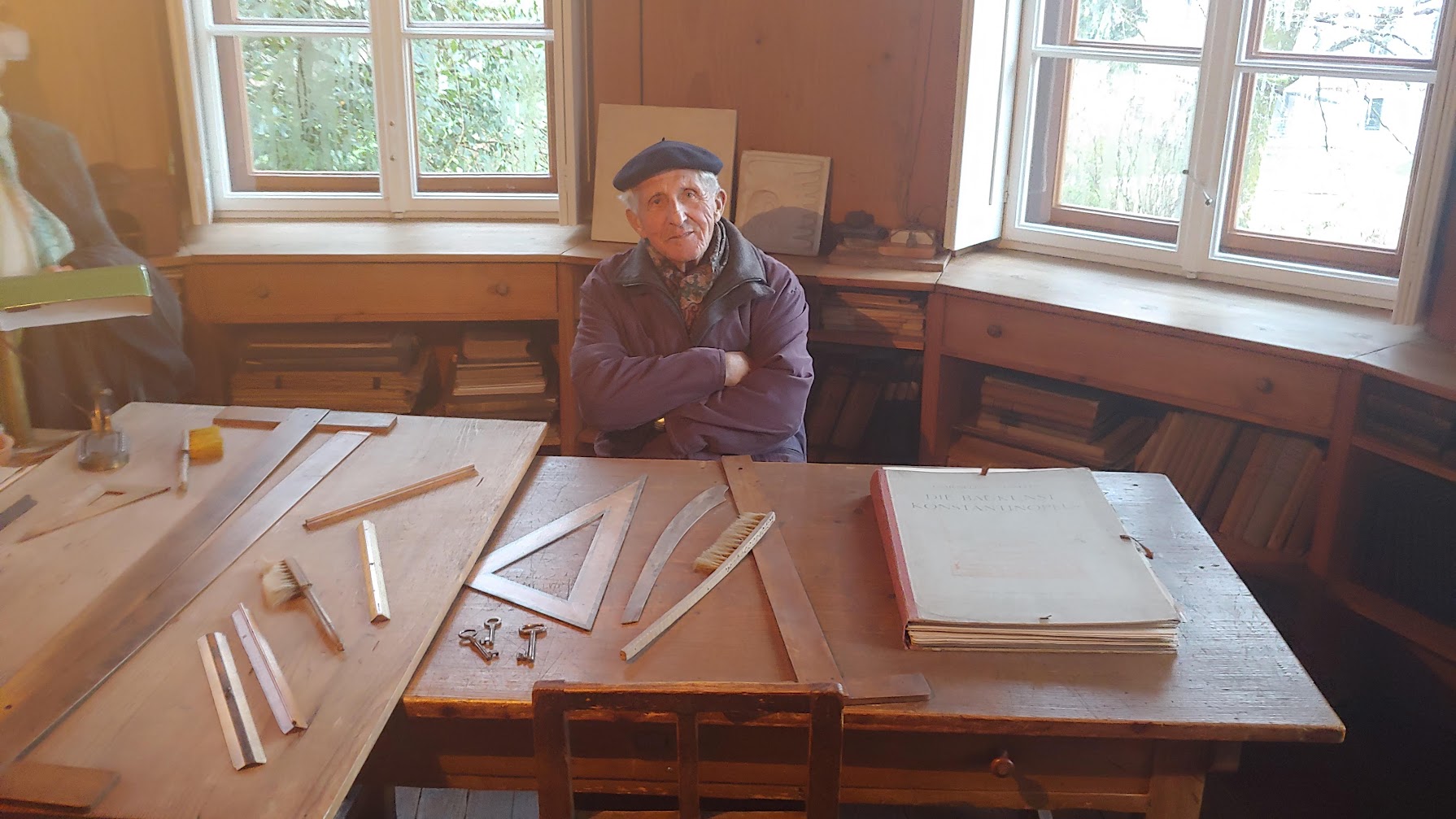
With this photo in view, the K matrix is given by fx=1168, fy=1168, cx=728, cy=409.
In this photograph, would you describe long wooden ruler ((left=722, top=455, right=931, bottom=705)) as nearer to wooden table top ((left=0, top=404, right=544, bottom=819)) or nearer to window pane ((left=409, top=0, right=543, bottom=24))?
wooden table top ((left=0, top=404, right=544, bottom=819))

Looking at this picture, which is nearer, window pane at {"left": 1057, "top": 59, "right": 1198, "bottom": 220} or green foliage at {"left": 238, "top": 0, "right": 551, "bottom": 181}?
window pane at {"left": 1057, "top": 59, "right": 1198, "bottom": 220}

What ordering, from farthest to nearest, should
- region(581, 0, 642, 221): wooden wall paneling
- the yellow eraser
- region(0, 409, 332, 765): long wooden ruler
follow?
region(581, 0, 642, 221): wooden wall paneling < the yellow eraser < region(0, 409, 332, 765): long wooden ruler

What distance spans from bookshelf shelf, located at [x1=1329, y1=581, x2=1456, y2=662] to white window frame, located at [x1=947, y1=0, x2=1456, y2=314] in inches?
26.1

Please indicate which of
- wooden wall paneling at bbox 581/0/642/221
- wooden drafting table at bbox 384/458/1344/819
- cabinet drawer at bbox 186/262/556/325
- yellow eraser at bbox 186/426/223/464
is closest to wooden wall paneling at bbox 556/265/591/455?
cabinet drawer at bbox 186/262/556/325

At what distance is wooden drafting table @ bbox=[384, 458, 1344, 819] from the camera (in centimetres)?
134

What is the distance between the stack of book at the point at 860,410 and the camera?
345cm

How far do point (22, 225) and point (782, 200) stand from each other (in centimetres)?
201

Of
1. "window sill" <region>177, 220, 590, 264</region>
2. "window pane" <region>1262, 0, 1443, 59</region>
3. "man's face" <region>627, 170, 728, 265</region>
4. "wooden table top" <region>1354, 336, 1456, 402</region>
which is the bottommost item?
"wooden table top" <region>1354, 336, 1456, 402</region>

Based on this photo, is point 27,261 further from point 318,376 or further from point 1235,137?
point 1235,137

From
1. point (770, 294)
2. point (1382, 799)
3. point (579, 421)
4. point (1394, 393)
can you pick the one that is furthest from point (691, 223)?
point (1382, 799)

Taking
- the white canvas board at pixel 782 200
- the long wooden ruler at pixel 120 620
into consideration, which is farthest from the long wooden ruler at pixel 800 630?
the white canvas board at pixel 782 200

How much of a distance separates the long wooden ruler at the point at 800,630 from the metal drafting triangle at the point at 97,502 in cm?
94

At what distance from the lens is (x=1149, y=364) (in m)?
2.84

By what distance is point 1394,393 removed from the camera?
2504 mm
